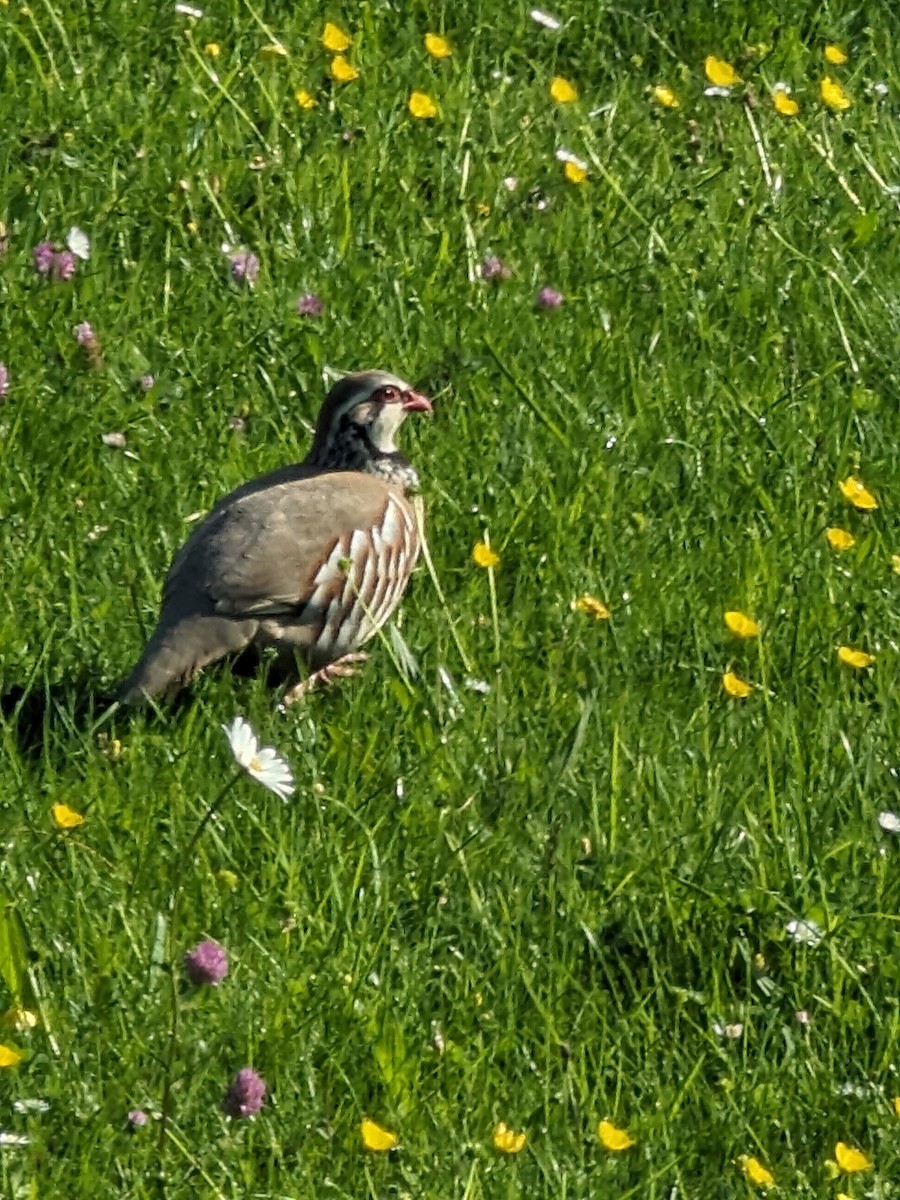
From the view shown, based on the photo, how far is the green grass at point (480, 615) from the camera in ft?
15.8

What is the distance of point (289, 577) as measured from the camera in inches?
235

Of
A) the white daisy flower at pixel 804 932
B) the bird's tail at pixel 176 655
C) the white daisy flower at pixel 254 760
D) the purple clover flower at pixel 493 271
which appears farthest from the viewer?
the purple clover flower at pixel 493 271

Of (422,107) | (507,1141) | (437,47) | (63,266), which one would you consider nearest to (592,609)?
(63,266)

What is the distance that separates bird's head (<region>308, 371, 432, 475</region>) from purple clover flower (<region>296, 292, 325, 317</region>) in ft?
1.93

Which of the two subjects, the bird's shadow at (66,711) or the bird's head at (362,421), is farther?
the bird's head at (362,421)

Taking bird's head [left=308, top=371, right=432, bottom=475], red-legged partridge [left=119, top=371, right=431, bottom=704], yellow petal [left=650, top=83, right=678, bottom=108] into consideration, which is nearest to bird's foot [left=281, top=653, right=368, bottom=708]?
red-legged partridge [left=119, top=371, right=431, bottom=704]

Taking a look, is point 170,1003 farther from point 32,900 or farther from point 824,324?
point 824,324

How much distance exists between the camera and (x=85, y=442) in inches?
261

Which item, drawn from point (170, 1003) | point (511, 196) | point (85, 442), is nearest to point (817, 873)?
point (170, 1003)

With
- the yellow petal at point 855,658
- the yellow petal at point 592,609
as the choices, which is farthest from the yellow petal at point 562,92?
the yellow petal at point 855,658

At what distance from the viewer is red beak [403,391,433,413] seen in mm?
6664

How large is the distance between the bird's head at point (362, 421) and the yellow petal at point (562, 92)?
2.18m

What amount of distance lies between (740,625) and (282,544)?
42.4 inches

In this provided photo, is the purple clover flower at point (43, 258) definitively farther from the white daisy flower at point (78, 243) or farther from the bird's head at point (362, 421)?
the bird's head at point (362, 421)
